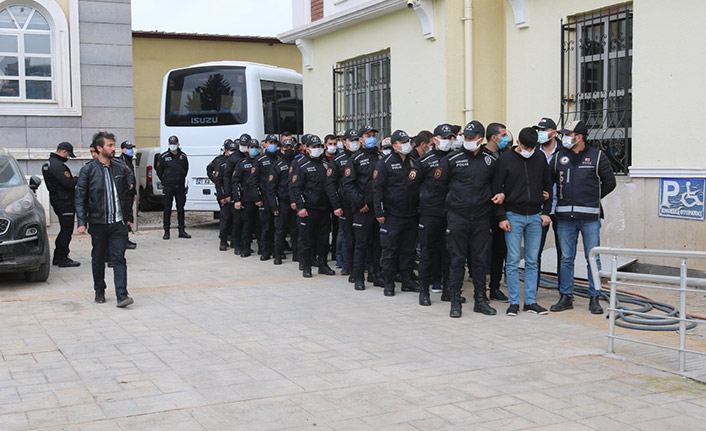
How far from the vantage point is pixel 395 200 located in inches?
364

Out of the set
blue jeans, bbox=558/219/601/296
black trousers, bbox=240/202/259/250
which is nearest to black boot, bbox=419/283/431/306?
blue jeans, bbox=558/219/601/296

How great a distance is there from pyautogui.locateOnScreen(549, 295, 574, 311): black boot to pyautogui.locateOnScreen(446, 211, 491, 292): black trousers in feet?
2.65

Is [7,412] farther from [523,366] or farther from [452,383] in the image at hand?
[523,366]

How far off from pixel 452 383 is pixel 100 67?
12890mm

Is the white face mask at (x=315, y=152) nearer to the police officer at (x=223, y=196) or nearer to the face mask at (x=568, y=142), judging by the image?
the police officer at (x=223, y=196)

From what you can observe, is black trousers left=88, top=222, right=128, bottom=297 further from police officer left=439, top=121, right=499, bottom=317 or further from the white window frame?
the white window frame

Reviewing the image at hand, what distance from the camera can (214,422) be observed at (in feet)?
16.3

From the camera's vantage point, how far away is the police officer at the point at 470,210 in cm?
816

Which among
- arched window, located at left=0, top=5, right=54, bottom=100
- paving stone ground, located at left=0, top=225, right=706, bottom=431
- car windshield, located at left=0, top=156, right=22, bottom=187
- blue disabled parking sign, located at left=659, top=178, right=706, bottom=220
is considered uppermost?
arched window, located at left=0, top=5, right=54, bottom=100

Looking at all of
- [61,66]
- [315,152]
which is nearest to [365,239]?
[315,152]

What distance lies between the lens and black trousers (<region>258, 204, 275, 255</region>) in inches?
486

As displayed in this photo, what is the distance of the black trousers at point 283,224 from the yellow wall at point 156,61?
17662 millimetres

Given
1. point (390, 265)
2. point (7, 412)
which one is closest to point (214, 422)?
point (7, 412)

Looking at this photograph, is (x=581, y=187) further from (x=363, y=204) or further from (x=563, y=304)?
(x=363, y=204)
